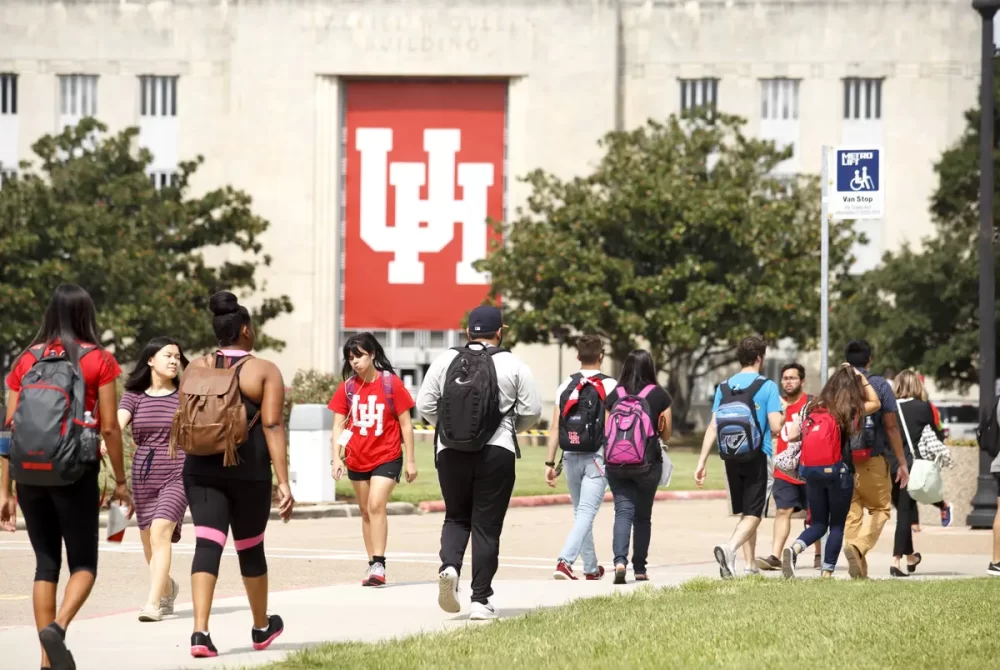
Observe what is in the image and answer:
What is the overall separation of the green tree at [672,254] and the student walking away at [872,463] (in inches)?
1382

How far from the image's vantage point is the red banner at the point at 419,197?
217 feet

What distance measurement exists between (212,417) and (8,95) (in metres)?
65.1

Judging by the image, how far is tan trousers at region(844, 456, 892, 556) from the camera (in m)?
13.4

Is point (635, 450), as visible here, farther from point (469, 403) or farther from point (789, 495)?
point (469, 403)

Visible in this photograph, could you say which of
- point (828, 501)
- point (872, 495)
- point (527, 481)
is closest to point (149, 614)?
point (828, 501)

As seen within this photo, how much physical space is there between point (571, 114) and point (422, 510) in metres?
45.6

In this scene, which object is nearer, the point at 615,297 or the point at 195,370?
the point at 195,370

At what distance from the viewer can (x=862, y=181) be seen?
62.9 feet

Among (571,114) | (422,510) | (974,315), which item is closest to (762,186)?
(974,315)

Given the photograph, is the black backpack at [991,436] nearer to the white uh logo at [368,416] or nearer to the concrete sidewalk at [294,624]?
the concrete sidewalk at [294,624]

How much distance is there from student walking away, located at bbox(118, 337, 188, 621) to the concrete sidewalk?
0.24 meters

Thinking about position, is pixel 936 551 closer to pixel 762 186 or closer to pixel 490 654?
pixel 490 654

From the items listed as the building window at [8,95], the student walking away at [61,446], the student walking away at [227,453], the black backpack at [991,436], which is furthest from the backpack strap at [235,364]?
the building window at [8,95]

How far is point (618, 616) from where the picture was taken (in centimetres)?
1009
